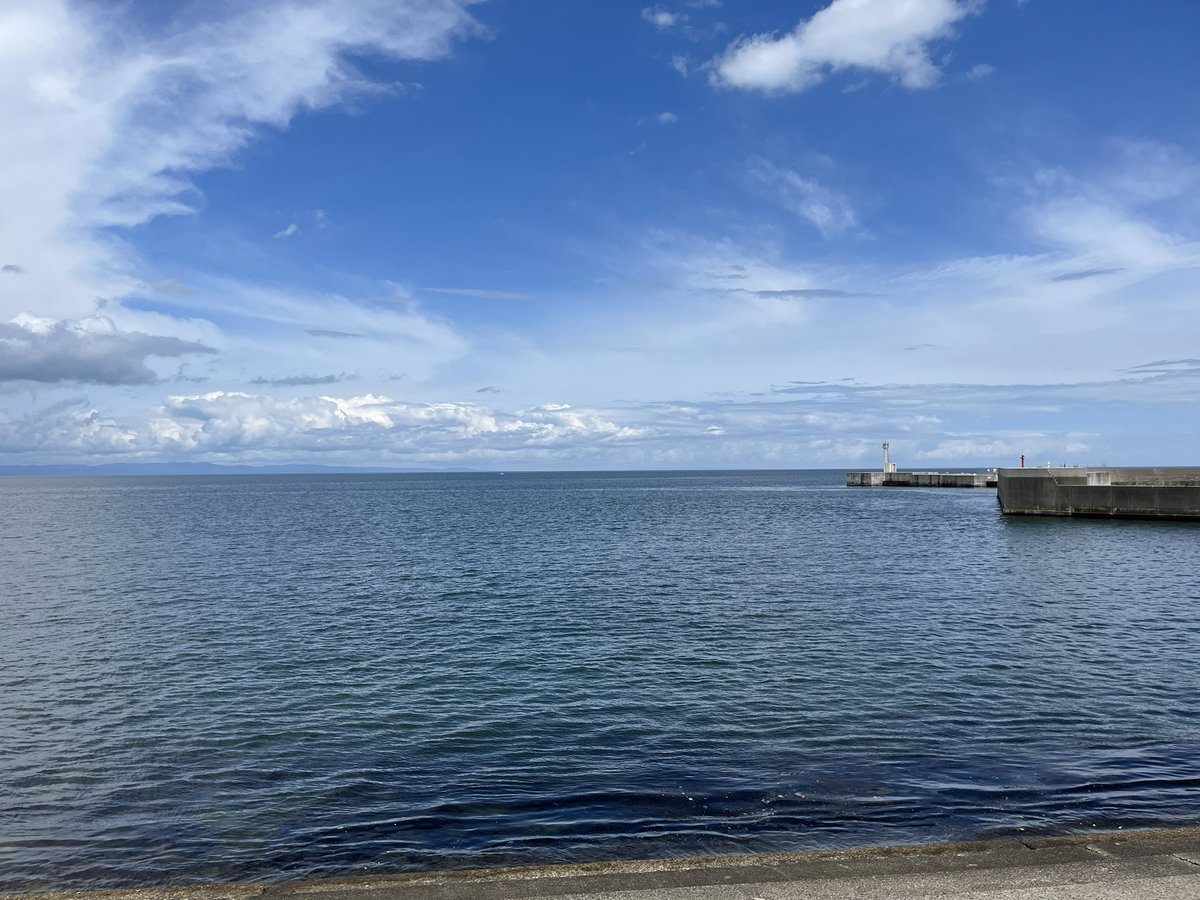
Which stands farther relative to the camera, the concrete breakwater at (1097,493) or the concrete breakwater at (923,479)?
the concrete breakwater at (923,479)

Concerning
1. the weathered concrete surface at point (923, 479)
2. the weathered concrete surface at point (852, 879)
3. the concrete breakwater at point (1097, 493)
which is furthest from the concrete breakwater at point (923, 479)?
the weathered concrete surface at point (852, 879)

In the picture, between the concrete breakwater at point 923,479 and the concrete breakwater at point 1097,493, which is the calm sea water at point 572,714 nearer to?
the concrete breakwater at point 1097,493

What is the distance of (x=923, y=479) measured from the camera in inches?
6358

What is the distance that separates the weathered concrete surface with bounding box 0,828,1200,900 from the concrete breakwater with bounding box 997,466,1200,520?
68483 millimetres

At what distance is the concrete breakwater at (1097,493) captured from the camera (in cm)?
6725

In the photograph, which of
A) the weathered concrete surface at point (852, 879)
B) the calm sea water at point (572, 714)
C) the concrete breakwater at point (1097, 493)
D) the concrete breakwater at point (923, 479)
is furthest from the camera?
the concrete breakwater at point (923, 479)

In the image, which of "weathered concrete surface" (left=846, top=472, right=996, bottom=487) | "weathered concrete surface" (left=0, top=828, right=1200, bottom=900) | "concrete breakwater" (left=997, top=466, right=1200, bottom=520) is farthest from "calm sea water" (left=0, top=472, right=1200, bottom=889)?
"weathered concrete surface" (left=846, top=472, right=996, bottom=487)

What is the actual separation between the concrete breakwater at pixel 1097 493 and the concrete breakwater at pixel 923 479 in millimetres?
68334

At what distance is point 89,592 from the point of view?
38969mm

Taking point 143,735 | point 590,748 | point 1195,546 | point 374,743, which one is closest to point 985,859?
point 590,748

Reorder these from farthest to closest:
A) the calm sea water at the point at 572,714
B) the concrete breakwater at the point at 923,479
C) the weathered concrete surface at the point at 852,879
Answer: the concrete breakwater at the point at 923,479 < the calm sea water at the point at 572,714 < the weathered concrete surface at the point at 852,879

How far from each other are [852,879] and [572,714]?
11.1m

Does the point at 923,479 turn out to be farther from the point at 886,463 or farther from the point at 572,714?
the point at 572,714

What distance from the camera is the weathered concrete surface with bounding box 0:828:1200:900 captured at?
8.12m
